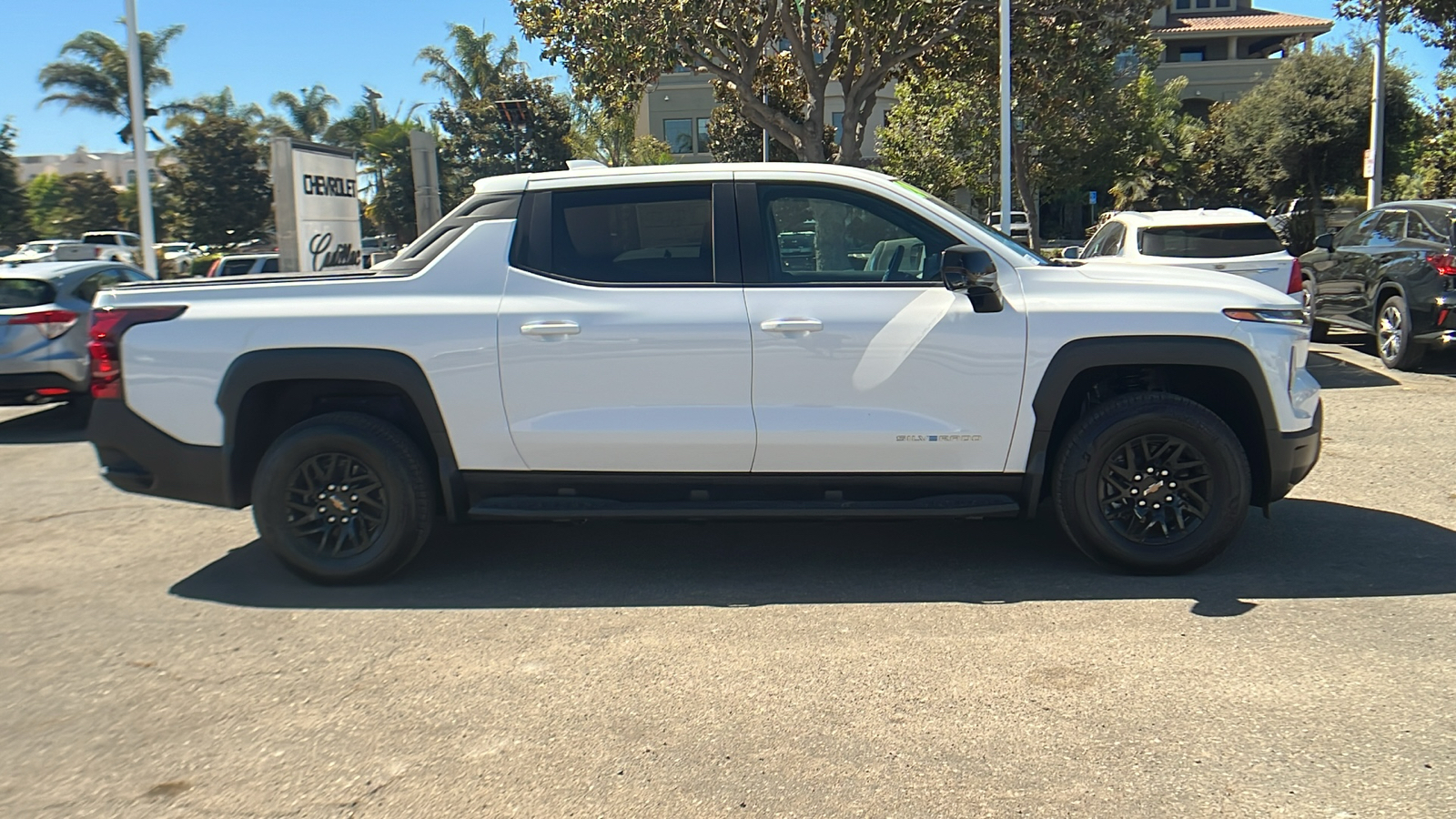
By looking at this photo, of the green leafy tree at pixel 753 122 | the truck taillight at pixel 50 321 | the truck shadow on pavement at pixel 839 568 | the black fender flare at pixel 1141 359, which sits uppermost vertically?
the green leafy tree at pixel 753 122

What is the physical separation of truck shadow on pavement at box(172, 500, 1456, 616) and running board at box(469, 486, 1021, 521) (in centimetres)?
36

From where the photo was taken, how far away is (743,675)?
13.8 feet

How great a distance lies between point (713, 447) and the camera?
507cm

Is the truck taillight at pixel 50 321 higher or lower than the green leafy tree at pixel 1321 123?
lower

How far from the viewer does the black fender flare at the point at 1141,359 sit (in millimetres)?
4961

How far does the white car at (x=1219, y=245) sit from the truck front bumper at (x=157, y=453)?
766cm

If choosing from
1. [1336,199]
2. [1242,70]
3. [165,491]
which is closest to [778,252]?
[165,491]

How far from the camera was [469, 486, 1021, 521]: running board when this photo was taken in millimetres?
5027

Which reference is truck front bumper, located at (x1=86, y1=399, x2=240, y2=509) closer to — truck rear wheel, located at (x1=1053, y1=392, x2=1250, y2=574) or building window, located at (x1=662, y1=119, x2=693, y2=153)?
truck rear wheel, located at (x1=1053, y1=392, x2=1250, y2=574)

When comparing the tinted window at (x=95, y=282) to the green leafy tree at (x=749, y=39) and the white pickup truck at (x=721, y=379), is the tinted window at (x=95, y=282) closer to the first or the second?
the white pickup truck at (x=721, y=379)

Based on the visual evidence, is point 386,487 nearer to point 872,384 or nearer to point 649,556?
point 649,556

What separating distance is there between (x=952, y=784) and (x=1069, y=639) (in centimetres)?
128

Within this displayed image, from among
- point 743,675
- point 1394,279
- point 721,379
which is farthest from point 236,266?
point 743,675

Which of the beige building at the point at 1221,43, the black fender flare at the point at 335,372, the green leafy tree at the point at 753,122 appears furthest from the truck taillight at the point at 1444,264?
the beige building at the point at 1221,43
